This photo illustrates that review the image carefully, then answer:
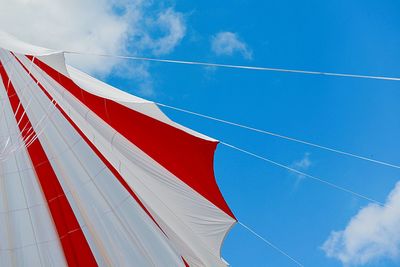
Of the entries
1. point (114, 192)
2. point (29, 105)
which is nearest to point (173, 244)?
point (114, 192)

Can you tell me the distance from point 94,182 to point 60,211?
0.69 metres

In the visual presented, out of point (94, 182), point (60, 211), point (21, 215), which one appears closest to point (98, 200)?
point (94, 182)

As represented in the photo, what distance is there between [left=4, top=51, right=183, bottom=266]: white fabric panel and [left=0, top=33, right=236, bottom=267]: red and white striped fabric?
0.01 meters

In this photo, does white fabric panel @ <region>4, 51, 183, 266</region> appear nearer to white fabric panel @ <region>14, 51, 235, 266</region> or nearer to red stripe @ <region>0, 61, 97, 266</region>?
red stripe @ <region>0, 61, 97, 266</region>

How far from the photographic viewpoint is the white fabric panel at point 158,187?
17.9 ft

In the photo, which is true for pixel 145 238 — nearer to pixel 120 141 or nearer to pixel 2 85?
pixel 120 141

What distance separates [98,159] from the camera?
5879mm

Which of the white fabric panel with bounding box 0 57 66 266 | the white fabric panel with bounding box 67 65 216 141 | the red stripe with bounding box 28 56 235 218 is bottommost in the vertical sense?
the white fabric panel with bounding box 0 57 66 266

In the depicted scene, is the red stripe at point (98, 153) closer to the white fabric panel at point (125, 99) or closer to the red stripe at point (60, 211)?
the red stripe at point (60, 211)

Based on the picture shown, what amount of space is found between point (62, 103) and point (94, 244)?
1.99m

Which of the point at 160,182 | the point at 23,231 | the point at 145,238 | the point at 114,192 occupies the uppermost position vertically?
the point at 160,182

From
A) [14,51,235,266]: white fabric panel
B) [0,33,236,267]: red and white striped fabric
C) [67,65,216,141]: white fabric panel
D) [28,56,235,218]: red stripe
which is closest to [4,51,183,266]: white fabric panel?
[0,33,236,267]: red and white striped fabric

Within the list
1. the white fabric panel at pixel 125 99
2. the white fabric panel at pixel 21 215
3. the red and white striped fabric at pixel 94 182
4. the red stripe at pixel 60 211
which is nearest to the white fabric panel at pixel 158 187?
the red and white striped fabric at pixel 94 182

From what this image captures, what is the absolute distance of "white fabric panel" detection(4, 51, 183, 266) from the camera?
19.1ft
